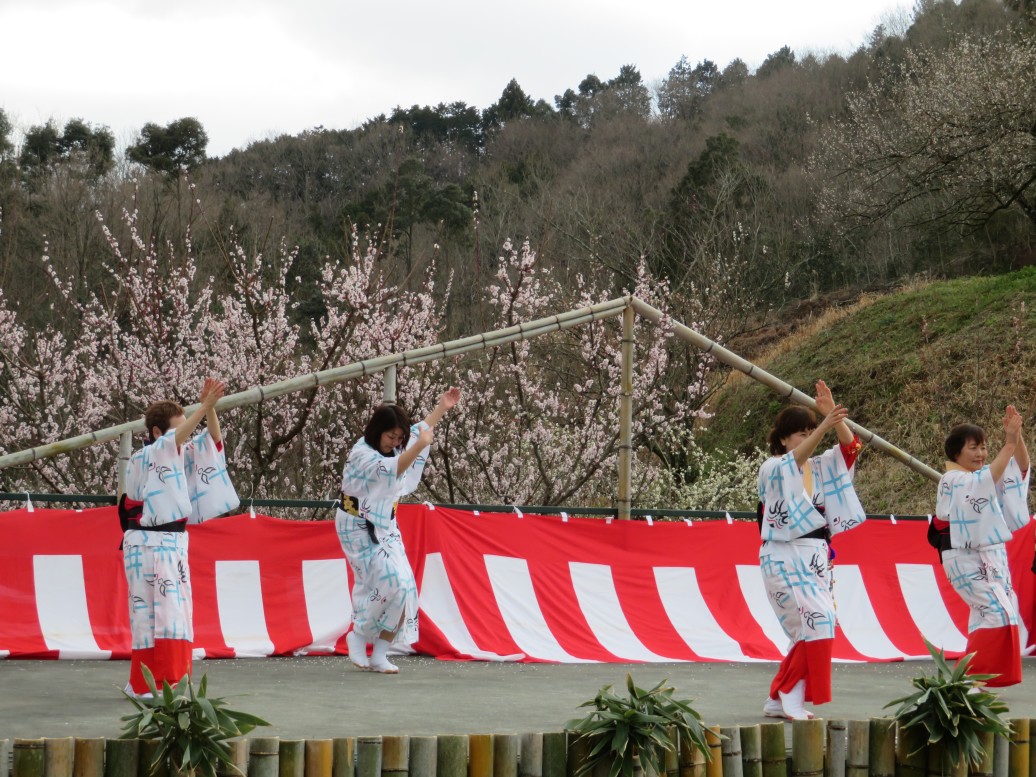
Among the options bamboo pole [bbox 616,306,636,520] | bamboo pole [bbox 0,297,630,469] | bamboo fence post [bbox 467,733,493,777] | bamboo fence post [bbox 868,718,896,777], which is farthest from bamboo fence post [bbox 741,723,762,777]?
bamboo pole [bbox 616,306,636,520]

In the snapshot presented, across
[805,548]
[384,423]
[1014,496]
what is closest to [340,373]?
[384,423]

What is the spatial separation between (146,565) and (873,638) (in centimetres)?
511

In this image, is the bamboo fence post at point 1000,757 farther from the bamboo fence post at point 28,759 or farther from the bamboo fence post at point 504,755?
the bamboo fence post at point 28,759

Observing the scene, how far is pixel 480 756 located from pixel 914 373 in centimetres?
2018

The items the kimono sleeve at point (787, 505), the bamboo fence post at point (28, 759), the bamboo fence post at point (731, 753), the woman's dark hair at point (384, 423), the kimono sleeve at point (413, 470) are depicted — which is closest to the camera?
the bamboo fence post at point (28, 759)

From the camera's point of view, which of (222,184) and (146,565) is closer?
(146,565)

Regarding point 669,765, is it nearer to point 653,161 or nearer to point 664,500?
point 664,500

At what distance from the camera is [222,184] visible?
38938 mm

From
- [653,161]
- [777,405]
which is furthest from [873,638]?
[653,161]

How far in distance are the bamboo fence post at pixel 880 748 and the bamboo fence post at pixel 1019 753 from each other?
0.56 metres

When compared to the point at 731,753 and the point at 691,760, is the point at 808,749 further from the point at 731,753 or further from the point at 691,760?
the point at 691,760

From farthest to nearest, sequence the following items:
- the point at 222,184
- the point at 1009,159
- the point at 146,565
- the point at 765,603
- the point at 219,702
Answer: the point at 222,184, the point at 1009,159, the point at 765,603, the point at 146,565, the point at 219,702

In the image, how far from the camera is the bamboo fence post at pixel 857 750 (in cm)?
468

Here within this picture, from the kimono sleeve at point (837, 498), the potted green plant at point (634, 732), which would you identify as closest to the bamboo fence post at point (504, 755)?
the potted green plant at point (634, 732)
